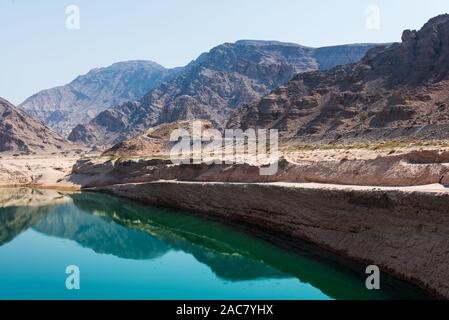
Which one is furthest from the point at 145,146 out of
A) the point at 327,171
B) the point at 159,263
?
the point at 159,263

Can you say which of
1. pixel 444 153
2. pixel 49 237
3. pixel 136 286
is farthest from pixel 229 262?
Answer: pixel 49 237

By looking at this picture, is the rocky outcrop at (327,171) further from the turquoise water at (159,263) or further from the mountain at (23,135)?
the mountain at (23,135)

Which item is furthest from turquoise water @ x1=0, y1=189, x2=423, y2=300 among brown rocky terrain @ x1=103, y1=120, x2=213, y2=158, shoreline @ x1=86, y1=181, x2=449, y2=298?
brown rocky terrain @ x1=103, y1=120, x2=213, y2=158

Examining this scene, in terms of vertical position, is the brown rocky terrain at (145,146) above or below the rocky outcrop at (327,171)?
below

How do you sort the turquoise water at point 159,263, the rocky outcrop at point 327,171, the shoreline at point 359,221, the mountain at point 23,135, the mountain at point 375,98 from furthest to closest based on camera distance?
the mountain at point 23,135 → the mountain at point 375,98 → the rocky outcrop at point 327,171 → the turquoise water at point 159,263 → the shoreline at point 359,221

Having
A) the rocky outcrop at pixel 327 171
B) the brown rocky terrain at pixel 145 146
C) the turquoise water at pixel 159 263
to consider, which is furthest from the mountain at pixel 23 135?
the turquoise water at pixel 159 263

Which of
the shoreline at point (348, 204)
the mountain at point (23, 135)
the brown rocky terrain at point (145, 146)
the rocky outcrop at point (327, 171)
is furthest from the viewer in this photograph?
the mountain at point (23, 135)

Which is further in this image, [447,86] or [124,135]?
[124,135]
